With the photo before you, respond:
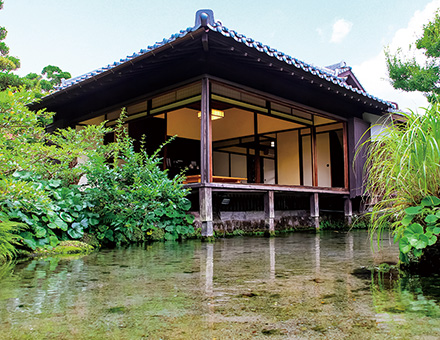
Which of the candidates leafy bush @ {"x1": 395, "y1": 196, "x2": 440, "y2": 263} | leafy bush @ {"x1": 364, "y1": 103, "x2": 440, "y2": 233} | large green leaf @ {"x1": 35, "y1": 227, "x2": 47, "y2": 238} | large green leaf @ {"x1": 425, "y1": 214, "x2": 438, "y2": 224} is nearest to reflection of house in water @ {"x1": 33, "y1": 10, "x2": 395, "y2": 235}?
leafy bush @ {"x1": 364, "y1": 103, "x2": 440, "y2": 233}

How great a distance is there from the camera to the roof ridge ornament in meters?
4.97

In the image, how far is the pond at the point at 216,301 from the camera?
142cm

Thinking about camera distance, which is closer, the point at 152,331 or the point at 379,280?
the point at 152,331

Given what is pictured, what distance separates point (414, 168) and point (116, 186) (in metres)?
4.04

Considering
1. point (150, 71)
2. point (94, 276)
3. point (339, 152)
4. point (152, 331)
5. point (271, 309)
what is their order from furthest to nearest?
point (339, 152), point (150, 71), point (94, 276), point (271, 309), point (152, 331)

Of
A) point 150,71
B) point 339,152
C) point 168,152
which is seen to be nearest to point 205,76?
point 150,71

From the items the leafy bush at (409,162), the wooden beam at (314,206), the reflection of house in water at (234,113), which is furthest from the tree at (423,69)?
the leafy bush at (409,162)

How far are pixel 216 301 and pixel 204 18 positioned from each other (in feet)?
13.5

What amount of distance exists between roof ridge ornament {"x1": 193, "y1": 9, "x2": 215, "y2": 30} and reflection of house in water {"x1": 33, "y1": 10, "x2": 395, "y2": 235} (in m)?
0.02

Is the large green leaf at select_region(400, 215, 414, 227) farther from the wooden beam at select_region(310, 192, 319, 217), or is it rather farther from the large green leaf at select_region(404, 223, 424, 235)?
the wooden beam at select_region(310, 192, 319, 217)

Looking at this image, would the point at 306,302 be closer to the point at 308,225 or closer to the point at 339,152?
the point at 308,225

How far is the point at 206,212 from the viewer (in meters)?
6.25

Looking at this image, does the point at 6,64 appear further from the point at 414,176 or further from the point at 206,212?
the point at 414,176

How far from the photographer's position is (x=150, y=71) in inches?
280
